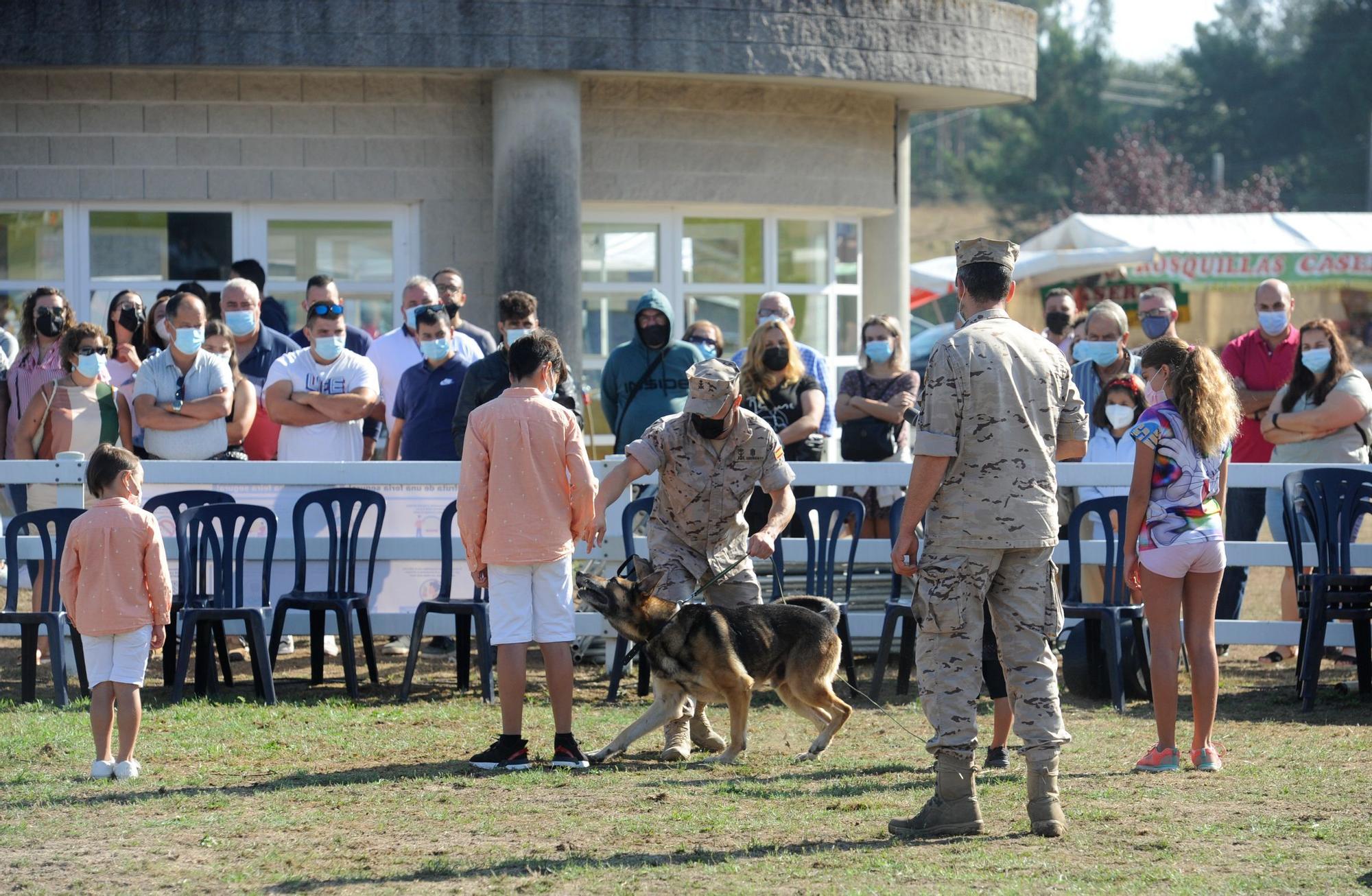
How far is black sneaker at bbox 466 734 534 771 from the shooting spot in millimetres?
7480

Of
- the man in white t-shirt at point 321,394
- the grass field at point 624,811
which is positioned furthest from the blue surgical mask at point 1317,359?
the man in white t-shirt at point 321,394

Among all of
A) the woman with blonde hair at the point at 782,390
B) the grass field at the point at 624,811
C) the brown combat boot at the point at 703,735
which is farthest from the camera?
the woman with blonde hair at the point at 782,390

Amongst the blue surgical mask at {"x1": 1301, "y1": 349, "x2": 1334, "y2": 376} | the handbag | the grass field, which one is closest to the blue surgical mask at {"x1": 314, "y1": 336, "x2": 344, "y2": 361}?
the grass field

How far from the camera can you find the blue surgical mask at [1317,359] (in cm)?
1010

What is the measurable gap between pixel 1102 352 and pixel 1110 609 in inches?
68.4

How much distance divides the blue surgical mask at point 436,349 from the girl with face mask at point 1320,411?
4.87 meters

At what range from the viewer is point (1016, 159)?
209 ft

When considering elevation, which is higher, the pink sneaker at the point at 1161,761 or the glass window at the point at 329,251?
the glass window at the point at 329,251

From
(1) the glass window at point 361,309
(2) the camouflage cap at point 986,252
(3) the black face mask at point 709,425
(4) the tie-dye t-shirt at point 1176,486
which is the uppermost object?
(1) the glass window at point 361,309

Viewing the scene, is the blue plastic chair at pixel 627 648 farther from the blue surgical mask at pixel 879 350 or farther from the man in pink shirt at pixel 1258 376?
the man in pink shirt at pixel 1258 376

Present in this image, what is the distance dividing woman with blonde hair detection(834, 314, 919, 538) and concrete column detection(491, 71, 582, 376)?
2875mm

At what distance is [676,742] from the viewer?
7781mm

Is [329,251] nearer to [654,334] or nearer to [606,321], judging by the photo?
[606,321]

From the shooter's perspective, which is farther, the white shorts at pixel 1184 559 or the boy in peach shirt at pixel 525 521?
the boy in peach shirt at pixel 525 521
